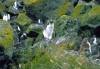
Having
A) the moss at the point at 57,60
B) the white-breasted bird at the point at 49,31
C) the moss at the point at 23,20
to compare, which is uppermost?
the moss at the point at 23,20

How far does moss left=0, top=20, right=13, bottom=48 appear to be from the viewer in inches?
324

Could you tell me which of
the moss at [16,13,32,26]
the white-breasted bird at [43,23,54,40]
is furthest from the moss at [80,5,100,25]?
the moss at [16,13,32,26]

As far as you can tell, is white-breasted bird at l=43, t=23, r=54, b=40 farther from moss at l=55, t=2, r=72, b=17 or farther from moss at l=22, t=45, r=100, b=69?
moss at l=55, t=2, r=72, b=17

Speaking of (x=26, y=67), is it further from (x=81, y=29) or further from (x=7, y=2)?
(x=7, y=2)

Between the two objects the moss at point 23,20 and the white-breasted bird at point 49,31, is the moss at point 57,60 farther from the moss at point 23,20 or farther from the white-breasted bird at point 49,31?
the moss at point 23,20

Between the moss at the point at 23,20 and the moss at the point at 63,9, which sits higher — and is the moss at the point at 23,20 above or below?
below

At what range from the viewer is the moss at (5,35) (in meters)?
8.22

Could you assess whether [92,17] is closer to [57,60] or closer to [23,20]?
[57,60]

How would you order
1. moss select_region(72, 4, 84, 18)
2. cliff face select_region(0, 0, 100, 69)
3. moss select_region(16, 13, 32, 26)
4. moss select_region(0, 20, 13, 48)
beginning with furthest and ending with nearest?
moss select_region(16, 13, 32, 26), moss select_region(72, 4, 84, 18), moss select_region(0, 20, 13, 48), cliff face select_region(0, 0, 100, 69)

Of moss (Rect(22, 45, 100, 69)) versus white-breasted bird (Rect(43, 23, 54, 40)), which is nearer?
moss (Rect(22, 45, 100, 69))

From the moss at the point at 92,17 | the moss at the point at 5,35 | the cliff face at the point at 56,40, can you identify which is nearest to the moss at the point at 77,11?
the cliff face at the point at 56,40

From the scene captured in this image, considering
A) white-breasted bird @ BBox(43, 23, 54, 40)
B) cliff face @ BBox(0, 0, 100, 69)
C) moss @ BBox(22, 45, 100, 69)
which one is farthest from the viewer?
white-breasted bird @ BBox(43, 23, 54, 40)

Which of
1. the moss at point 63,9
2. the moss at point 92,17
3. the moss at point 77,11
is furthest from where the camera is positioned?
the moss at point 63,9

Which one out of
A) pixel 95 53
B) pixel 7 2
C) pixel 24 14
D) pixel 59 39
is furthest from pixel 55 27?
pixel 7 2
